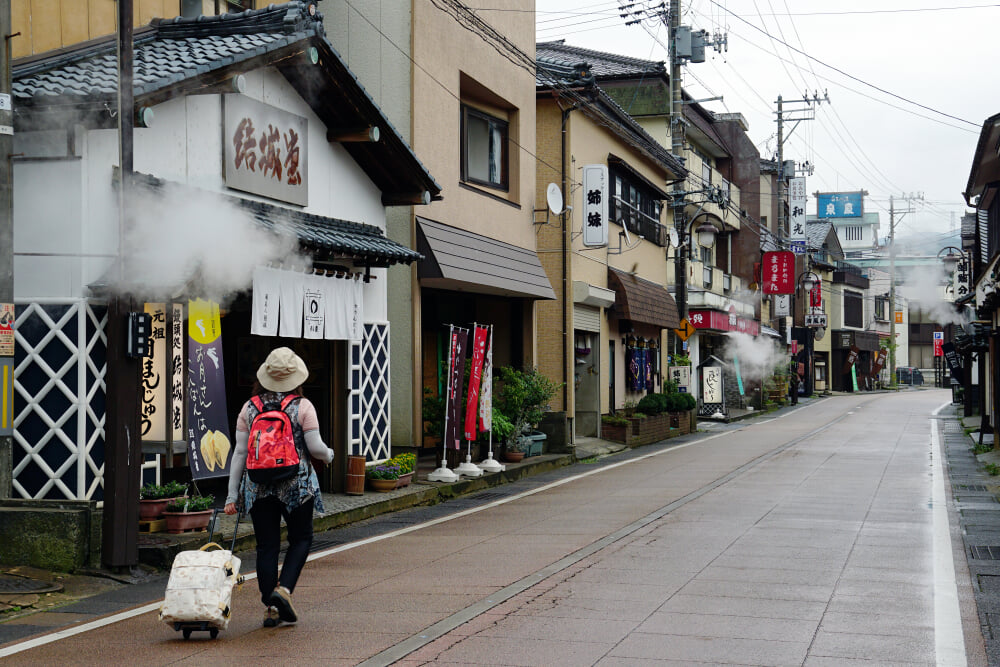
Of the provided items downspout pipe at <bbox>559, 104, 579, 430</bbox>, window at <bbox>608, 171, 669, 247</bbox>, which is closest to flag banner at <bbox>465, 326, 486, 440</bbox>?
downspout pipe at <bbox>559, 104, 579, 430</bbox>

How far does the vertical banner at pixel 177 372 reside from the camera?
11211 millimetres

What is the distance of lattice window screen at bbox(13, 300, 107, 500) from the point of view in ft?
32.2

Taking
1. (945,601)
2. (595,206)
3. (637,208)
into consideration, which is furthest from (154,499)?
(637,208)

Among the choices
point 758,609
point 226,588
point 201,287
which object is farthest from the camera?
point 201,287

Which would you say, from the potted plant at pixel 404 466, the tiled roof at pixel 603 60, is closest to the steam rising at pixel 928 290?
the tiled roof at pixel 603 60

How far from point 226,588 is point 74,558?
124 inches

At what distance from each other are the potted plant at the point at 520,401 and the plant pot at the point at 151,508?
9.93 m

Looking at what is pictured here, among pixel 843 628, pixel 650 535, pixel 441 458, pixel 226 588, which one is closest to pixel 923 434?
pixel 441 458

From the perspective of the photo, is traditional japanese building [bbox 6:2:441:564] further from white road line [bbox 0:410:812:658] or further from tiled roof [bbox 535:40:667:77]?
tiled roof [bbox 535:40:667:77]

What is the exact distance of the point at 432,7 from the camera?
18.4m

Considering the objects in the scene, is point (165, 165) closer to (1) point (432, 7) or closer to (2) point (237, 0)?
(2) point (237, 0)

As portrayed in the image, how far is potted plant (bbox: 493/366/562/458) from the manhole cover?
11636 mm

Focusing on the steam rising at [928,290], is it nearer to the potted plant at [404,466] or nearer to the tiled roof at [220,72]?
the potted plant at [404,466]

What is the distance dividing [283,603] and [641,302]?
931 inches
